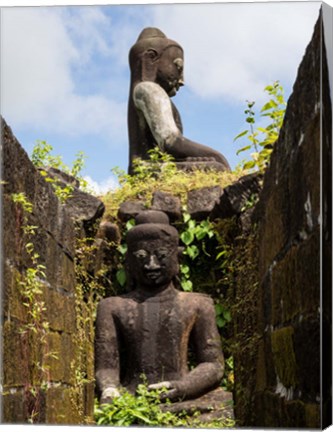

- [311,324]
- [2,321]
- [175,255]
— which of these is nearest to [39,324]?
[2,321]

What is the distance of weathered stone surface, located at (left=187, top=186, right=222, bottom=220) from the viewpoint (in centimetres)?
948

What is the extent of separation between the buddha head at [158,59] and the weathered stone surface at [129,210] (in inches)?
88.8

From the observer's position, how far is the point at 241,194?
778 cm

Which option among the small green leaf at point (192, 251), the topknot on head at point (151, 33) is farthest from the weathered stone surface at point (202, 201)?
the topknot on head at point (151, 33)

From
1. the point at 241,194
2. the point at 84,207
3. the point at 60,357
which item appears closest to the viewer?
the point at 60,357

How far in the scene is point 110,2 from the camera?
18.1ft

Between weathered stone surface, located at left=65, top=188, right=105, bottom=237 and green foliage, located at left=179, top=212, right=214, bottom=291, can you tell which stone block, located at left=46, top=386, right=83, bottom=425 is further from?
green foliage, located at left=179, top=212, right=214, bottom=291

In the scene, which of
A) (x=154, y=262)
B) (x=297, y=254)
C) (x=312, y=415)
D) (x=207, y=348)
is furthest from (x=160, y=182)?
(x=312, y=415)

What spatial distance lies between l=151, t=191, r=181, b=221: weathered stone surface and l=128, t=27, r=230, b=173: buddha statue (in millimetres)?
1467

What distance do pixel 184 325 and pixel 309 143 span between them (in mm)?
Result: 5200

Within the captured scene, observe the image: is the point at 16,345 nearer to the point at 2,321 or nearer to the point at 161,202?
the point at 2,321

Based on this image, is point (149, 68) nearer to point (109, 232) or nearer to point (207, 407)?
point (109, 232)

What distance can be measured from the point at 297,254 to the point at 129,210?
5.82 metres

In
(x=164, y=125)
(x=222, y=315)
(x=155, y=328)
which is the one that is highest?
(x=164, y=125)
